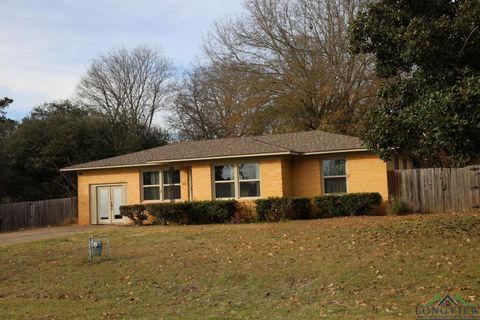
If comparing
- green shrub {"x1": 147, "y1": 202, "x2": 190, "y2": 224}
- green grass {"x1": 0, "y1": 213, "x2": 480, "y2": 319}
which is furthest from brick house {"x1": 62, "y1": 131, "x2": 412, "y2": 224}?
green grass {"x1": 0, "y1": 213, "x2": 480, "y2": 319}

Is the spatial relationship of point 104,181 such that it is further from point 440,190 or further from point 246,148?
point 440,190

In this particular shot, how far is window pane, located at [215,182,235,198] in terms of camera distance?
2386 centimetres

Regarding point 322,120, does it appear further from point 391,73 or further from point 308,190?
point 391,73

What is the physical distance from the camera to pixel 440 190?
22.4 meters

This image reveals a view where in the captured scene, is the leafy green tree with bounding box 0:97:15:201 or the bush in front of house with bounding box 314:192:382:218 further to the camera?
the leafy green tree with bounding box 0:97:15:201

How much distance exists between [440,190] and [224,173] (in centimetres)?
953

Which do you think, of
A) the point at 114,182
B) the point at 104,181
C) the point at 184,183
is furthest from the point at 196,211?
the point at 104,181

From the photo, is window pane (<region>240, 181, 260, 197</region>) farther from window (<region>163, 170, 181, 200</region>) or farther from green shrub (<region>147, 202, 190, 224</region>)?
window (<region>163, 170, 181, 200</region>)

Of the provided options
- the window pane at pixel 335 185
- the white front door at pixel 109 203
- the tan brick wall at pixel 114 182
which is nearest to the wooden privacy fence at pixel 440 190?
the window pane at pixel 335 185

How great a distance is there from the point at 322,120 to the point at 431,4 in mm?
21316

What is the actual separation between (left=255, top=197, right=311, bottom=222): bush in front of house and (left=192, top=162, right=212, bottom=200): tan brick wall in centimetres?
307

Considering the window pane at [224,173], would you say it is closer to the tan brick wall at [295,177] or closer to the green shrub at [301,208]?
the tan brick wall at [295,177]

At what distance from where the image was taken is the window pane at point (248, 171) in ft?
77.3

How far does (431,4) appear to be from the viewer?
13.2 m
